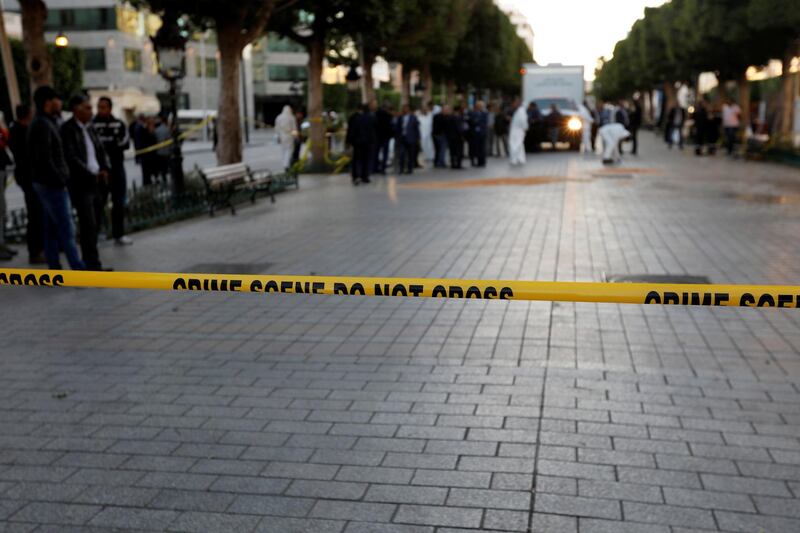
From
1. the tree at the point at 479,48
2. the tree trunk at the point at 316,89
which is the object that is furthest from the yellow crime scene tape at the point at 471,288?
the tree at the point at 479,48

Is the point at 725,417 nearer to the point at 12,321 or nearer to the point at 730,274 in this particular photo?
the point at 730,274

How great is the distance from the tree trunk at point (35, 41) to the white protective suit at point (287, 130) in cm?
1189

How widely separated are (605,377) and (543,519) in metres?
2.12

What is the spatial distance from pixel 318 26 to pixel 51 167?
1645 cm

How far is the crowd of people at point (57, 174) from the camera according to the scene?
866 cm

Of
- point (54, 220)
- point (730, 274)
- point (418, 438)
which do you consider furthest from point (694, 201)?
point (418, 438)

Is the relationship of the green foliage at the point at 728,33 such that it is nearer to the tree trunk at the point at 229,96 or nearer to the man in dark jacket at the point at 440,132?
the man in dark jacket at the point at 440,132

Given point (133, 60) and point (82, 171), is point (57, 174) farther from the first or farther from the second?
point (133, 60)

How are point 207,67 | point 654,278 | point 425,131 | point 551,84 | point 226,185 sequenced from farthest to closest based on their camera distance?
point 207,67 → point 551,84 → point 425,131 → point 226,185 → point 654,278

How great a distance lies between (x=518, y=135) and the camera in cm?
Answer: 2692

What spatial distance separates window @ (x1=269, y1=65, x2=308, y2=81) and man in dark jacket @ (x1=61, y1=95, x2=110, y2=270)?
8618 cm

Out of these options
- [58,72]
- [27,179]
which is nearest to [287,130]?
[27,179]

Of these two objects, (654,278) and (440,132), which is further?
(440,132)

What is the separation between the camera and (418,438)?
474 cm
